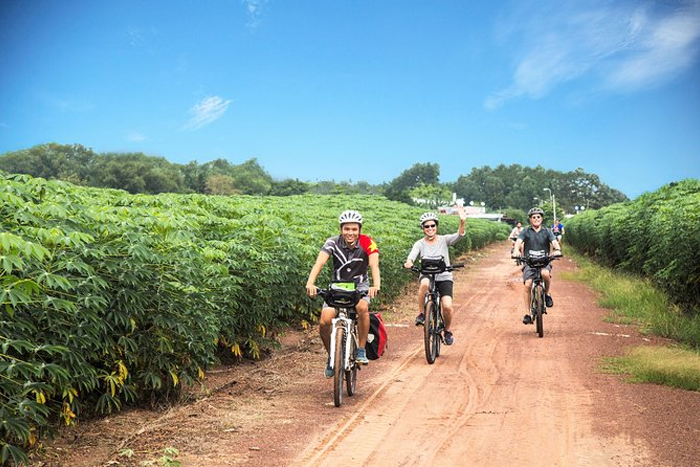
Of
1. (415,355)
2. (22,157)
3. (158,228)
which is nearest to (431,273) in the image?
(415,355)

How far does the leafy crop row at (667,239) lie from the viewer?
11586mm

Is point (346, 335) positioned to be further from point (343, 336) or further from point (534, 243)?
point (534, 243)

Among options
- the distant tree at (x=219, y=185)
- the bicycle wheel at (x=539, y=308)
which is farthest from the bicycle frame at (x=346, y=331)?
the distant tree at (x=219, y=185)

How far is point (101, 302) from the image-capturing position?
5.32 meters

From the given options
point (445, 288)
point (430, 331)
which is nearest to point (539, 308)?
point (445, 288)

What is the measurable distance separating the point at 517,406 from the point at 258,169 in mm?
131790

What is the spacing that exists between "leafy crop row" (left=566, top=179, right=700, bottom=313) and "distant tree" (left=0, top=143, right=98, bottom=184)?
53823 millimetres

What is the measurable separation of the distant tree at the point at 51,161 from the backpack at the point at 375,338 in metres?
60.8

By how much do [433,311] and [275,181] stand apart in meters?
56.1

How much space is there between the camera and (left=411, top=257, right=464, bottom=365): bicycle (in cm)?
946

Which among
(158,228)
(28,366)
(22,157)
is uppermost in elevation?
(22,157)

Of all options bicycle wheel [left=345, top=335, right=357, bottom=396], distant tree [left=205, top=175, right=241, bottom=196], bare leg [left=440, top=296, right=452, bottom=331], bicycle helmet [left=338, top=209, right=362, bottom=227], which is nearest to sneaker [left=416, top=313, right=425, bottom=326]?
bare leg [left=440, top=296, right=452, bottom=331]

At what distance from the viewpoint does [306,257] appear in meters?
10.9

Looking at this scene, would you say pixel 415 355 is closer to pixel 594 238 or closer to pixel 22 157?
pixel 594 238
